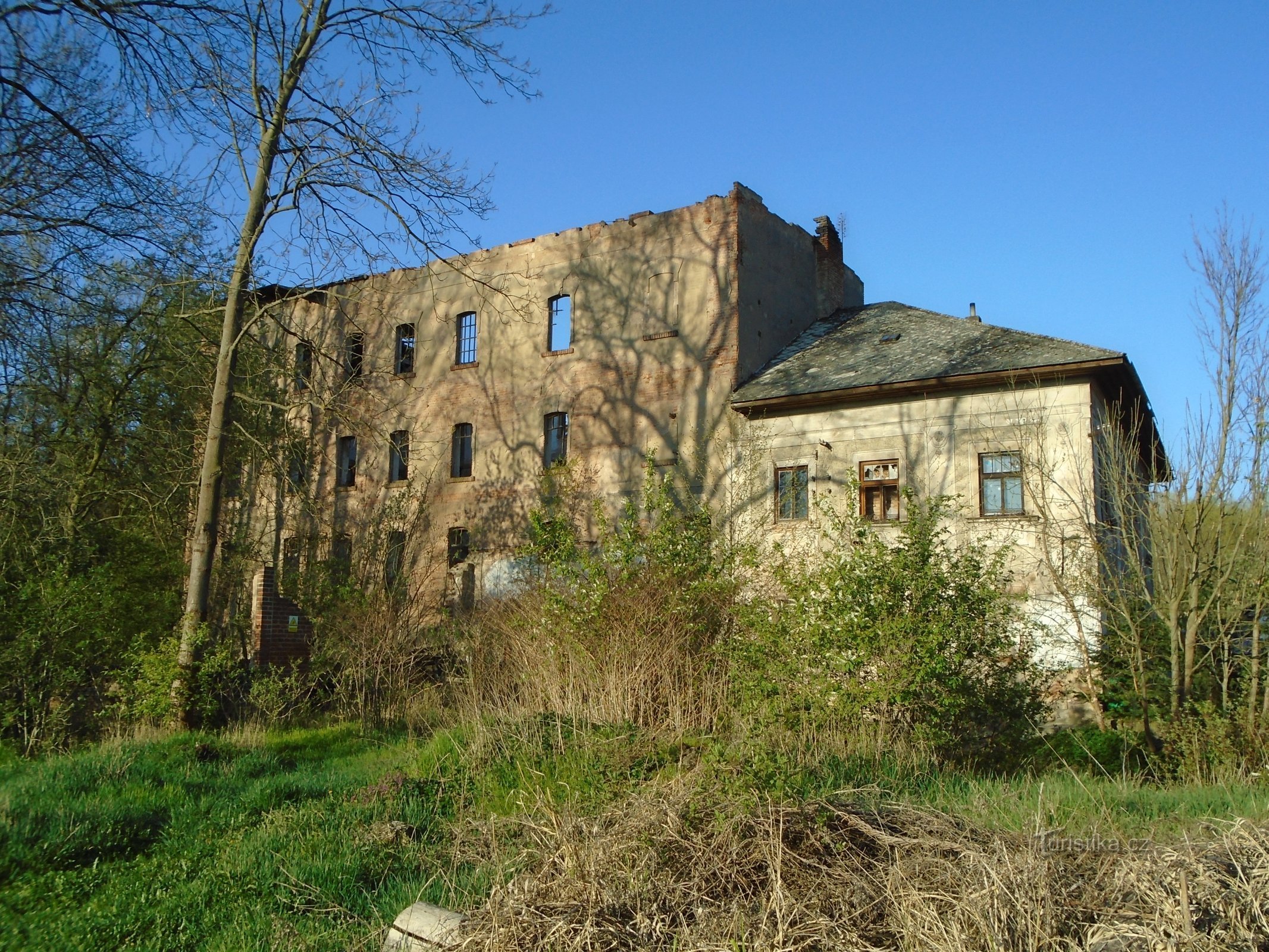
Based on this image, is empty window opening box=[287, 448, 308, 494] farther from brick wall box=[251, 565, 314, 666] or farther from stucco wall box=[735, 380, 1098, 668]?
stucco wall box=[735, 380, 1098, 668]

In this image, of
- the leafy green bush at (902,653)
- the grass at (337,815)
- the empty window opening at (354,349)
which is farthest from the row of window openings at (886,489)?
the empty window opening at (354,349)

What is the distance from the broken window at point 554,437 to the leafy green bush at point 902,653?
15081 mm

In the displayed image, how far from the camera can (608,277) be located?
82.3 ft

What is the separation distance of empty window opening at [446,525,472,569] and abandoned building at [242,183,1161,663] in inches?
2.2

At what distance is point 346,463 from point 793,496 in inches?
558

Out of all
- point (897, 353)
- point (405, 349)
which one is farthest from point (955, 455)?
point (405, 349)

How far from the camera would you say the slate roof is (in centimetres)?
1919

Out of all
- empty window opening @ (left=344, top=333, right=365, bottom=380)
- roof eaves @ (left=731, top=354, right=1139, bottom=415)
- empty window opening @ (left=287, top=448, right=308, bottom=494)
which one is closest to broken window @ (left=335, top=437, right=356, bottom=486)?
empty window opening @ (left=344, top=333, right=365, bottom=380)

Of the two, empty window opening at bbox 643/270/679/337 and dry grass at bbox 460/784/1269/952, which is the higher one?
empty window opening at bbox 643/270/679/337

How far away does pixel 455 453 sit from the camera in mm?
27250

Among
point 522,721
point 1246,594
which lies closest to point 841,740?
point 522,721

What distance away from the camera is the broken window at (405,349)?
94.1ft

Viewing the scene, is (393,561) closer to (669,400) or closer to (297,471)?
(297,471)

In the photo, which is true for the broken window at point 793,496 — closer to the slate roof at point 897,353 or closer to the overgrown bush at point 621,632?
the slate roof at point 897,353
